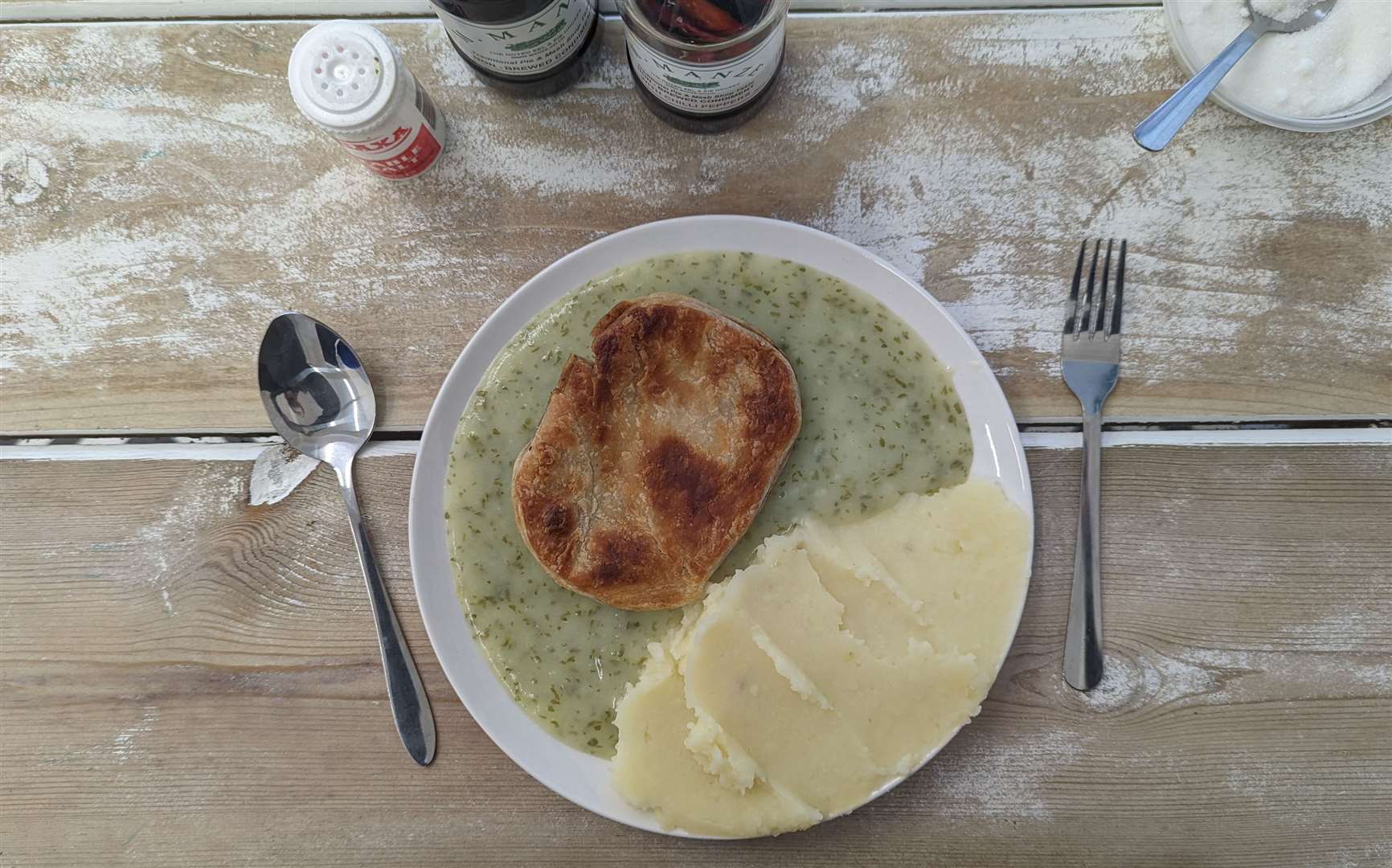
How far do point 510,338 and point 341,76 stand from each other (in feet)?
2.31

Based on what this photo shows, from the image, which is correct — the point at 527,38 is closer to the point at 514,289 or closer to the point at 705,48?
the point at 705,48

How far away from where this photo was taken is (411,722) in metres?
2.06

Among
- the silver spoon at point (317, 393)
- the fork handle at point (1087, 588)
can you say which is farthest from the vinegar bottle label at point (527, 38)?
the fork handle at point (1087, 588)

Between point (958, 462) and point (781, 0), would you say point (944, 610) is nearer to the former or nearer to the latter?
point (958, 462)

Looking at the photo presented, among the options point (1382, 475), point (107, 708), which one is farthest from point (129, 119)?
point (1382, 475)

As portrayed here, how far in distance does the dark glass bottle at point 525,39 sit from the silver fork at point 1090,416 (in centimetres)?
140

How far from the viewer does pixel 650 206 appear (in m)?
2.17

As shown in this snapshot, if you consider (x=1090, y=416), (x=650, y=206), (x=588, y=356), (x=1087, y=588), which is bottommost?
(x=1087, y=588)

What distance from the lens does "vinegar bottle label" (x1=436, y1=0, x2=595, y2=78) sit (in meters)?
1.80

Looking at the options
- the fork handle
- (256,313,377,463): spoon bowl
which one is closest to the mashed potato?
the fork handle

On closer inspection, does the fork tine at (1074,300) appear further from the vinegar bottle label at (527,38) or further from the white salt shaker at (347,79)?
the white salt shaker at (347,79)

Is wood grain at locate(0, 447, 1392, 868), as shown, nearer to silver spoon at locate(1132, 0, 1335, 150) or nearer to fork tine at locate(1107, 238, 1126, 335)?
fork tine at locate(1107, 238, 1126, 335)

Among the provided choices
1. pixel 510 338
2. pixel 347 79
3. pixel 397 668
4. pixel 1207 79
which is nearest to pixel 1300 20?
pixel 1207 79

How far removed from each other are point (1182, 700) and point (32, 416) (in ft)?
10.3
